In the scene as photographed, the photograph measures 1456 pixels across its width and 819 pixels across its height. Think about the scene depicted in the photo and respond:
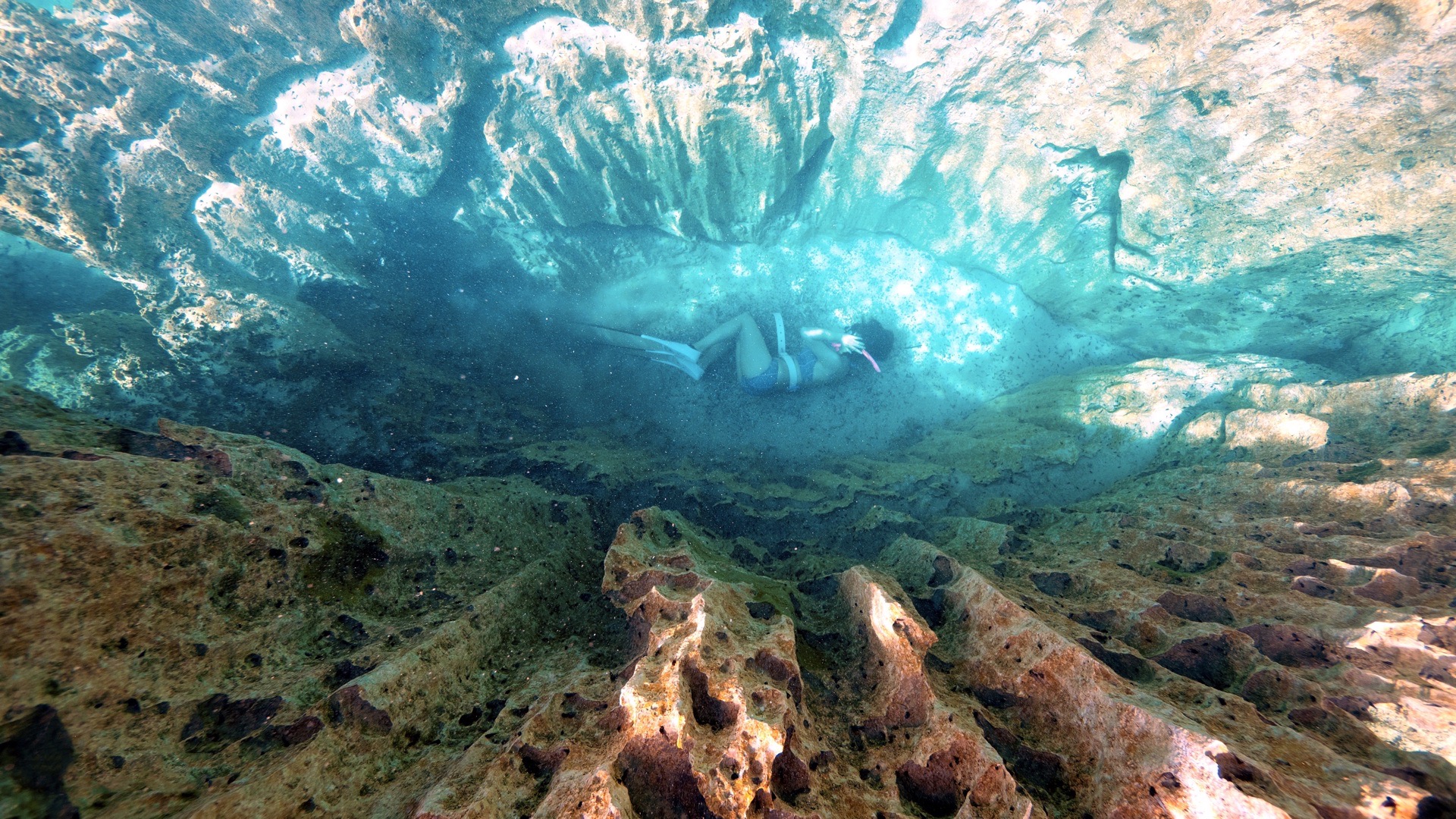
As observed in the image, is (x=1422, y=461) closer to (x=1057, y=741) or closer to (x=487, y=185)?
(x=1057, y=741)

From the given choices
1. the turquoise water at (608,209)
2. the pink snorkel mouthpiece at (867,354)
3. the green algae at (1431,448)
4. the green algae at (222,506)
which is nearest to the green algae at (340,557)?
the green algae at (222,506)

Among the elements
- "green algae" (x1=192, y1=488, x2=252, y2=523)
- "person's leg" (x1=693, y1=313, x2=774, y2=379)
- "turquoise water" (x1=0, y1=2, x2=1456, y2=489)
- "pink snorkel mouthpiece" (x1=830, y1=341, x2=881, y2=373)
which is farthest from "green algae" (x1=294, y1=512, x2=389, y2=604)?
"pink snorkel mouthpiece" (x1=830, y1=341, x2=881, y2=373)

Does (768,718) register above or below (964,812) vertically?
above

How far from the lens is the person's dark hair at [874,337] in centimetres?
812

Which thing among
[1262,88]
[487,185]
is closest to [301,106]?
[487,185]

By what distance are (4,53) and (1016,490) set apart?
12.0 m

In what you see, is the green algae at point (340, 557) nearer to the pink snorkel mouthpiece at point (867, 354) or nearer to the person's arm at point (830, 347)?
the person's arm at point (830, 347)

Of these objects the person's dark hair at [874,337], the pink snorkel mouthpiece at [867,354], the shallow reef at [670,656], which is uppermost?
the person's dark hair at [874,337]

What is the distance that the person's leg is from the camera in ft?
25.0

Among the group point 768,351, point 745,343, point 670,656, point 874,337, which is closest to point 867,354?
point 874,337

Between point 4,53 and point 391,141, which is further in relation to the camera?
→ point 391,141

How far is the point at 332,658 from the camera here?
238 cm

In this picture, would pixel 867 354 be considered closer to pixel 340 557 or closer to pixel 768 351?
pixel 768 351

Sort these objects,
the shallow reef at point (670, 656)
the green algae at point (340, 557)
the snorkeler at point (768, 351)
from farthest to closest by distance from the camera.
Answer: the snorkeler at point (768, 351) → the green algae at point (340, 557) → the shallow reef at point (670, 656)
